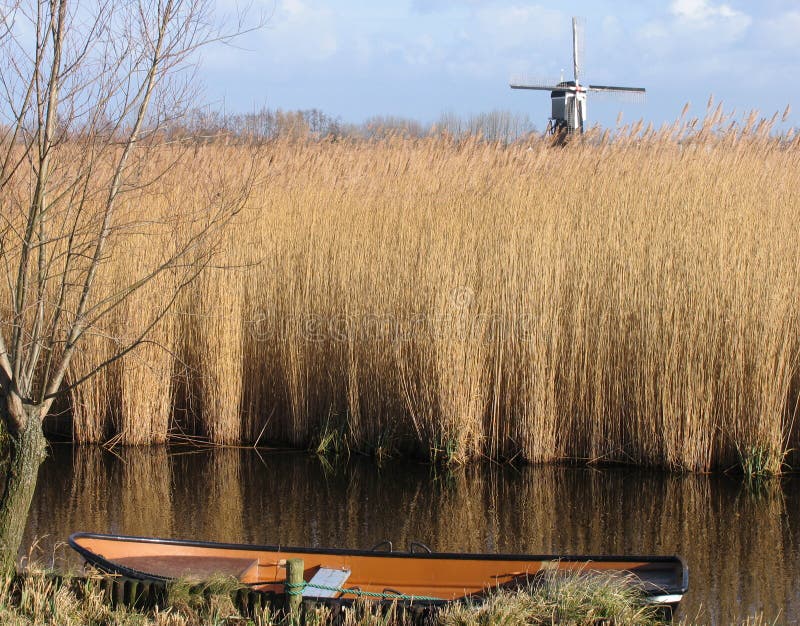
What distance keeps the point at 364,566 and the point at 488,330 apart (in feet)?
8.39

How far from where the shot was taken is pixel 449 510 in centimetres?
518

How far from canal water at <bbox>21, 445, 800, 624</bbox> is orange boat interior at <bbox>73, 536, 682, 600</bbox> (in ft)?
1.91

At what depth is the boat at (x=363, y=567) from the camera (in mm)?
3395

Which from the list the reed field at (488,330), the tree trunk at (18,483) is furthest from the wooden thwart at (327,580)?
the reed field at (488,330)

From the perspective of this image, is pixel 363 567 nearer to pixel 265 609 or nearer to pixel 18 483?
pixel 265 609

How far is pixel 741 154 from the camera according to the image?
25.6 ft

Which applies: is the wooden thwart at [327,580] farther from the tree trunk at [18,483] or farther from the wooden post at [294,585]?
the tree trunk at [18,483]

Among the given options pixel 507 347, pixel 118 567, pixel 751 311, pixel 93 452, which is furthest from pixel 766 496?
pixel 93 452

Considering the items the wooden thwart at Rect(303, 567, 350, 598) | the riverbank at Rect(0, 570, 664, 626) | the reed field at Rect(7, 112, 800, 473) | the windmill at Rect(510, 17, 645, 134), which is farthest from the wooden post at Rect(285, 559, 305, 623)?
the windmill at Rect(510, 17, 645, 134)

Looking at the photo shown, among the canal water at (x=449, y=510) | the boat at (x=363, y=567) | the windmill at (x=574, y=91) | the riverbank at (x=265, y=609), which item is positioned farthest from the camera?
the windmill at (x=574, y=91)

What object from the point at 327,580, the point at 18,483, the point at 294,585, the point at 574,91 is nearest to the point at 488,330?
the point at 327,580

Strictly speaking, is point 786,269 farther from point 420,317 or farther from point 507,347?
point 420,317

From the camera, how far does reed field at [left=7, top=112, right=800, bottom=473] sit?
5.65 meters

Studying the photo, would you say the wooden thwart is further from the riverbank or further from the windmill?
the windmill
